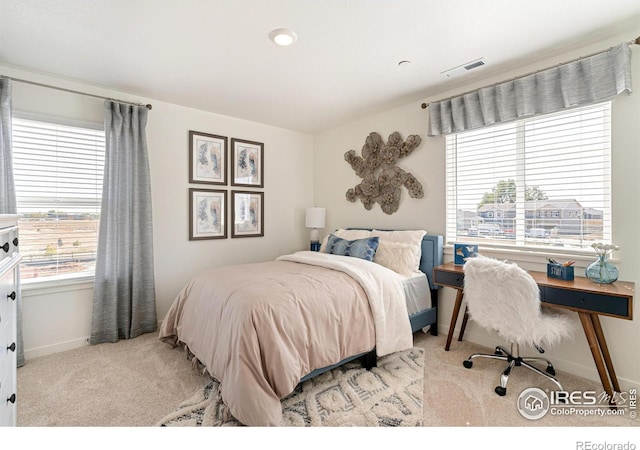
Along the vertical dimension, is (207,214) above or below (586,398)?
above

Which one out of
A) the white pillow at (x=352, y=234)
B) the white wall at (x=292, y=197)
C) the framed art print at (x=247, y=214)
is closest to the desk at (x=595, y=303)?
the white wall at (x=292, y=197)

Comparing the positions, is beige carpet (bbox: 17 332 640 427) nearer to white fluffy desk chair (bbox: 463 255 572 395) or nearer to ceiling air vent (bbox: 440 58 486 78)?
white fluffy desk chair (bbox: 463 255 572 395)

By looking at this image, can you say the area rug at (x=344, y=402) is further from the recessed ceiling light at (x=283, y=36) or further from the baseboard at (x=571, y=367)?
the recessed ceiling light at (x=283, y=36)

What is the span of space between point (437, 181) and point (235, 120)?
257 cm

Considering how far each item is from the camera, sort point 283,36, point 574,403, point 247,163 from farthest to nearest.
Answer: point 247,163, point 283,36, point 574,403

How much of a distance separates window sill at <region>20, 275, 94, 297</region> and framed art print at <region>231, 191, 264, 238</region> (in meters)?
1.55

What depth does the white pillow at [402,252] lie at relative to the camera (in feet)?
9.73

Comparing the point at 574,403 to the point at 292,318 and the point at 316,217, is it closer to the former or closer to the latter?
the point at 292,318

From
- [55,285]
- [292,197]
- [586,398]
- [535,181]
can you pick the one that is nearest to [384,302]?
[586,398]

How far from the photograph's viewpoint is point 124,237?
9.68 ft

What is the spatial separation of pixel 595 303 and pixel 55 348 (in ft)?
13.9

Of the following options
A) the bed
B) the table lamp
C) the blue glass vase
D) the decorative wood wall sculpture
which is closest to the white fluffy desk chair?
the blue glass vase

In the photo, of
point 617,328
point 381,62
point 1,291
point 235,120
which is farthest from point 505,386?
point 235,120

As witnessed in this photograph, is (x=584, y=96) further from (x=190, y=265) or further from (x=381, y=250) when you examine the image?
(x=190, y=265)
